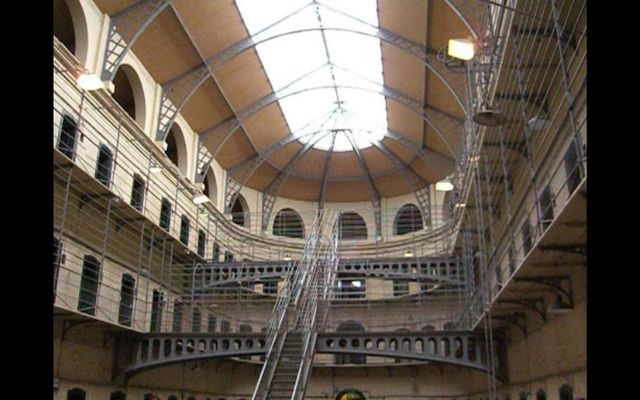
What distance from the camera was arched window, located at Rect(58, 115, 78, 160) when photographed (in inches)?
348

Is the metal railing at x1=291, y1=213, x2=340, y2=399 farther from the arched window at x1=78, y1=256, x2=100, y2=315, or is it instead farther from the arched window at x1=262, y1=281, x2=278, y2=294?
the arched window at x1=262, y1=281, x2=278, y2=294

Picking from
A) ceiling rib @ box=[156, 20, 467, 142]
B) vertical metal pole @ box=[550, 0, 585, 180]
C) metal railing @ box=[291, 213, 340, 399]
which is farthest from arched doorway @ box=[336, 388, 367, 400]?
vertical metal pole @ box=[550, 0, 585, 180]

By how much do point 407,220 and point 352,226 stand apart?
1.81 meters

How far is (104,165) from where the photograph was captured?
1045cm

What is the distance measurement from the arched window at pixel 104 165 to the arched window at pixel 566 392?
7.69 meters

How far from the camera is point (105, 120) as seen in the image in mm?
10359

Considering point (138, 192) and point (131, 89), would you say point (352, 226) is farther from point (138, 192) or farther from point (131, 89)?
point (131, 89)

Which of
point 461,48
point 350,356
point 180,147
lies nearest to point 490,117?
point 461,48

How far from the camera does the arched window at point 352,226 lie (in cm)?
1898

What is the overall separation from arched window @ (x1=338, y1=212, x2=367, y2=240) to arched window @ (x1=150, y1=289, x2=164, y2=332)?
7.65m
